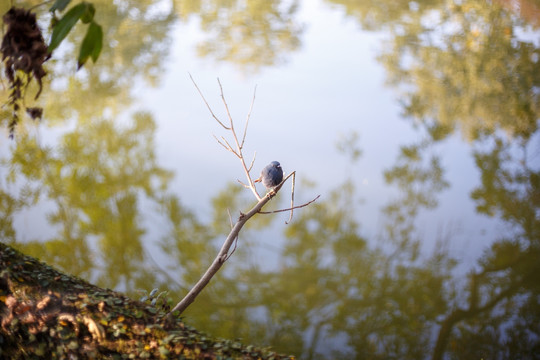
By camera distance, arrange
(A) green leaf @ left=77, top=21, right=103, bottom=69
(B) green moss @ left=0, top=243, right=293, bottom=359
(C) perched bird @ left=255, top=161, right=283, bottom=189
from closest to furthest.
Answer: (A) green leaf @ left=77, top=21, right=103, bottom=69 → (B) green moss @ left=0, top=243, right=293, bottom=359 → (C) perched bird @ left=255, top=161, right=283, bottom=189

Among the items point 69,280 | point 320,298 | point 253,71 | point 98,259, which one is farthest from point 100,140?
point 69,280

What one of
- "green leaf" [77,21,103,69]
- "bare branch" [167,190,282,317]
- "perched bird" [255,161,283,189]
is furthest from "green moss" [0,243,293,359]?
"green leaf" [77,21,103,69]

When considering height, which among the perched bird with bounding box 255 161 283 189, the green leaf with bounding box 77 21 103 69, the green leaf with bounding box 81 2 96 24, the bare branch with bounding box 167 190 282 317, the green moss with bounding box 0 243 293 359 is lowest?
the green moss with bounding box 0 243 293 359

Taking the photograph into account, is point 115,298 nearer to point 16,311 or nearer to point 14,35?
point 16,311

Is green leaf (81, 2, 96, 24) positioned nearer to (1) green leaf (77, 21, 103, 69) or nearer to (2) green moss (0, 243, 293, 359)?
(1) green leaf (77, 21, 103, 69)

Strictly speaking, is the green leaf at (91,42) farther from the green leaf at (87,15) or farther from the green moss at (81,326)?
the green moss at (81,326)

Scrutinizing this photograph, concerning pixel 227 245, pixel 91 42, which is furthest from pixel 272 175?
pixel 91 42

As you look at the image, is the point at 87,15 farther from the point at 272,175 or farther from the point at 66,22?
the point at 272,175

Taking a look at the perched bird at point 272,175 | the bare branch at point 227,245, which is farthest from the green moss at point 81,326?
the perched bird at point 272,175
